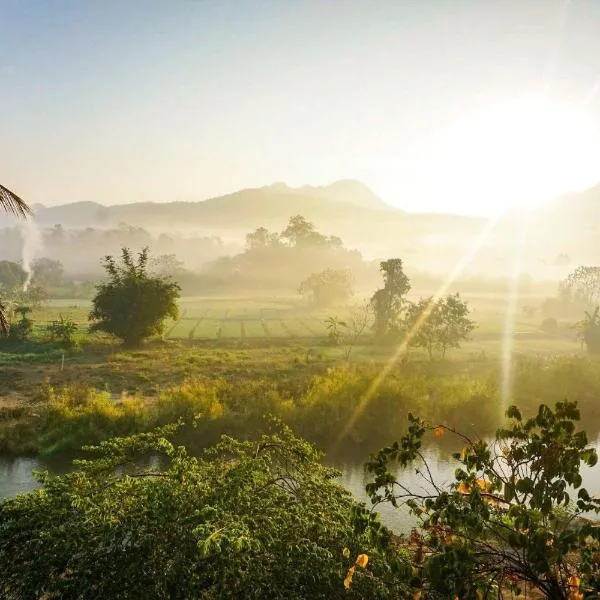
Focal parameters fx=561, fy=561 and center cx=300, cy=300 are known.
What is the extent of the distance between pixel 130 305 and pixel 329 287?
5919 cm

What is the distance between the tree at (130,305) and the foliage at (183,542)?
49.0 meters

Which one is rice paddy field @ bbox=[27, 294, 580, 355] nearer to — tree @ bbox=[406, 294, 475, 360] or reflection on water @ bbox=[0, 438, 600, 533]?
tree @ bbox=[406, 294, 475, 360]

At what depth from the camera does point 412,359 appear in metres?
56.9

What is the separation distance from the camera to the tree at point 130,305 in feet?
197

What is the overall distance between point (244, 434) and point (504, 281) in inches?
7000

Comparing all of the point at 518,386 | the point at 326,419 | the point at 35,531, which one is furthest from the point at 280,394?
the point at 35,531

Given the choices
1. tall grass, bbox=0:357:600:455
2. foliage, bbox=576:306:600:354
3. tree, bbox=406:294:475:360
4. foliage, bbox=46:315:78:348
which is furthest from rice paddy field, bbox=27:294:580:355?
tall grass, bbox=0:357:600:455

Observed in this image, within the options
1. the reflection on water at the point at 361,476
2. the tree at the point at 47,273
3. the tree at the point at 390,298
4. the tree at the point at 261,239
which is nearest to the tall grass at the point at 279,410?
the reflection on water at the point at 361,476

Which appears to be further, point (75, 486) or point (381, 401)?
point (381, 401)

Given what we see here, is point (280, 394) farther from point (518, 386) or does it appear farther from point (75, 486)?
point (75, 486)

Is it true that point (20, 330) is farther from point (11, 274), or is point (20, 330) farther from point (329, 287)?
point (11, 274)

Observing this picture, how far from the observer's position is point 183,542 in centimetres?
1054

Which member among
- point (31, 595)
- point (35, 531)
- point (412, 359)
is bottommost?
point (412, 359)

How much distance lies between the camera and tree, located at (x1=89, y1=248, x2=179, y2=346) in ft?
197
